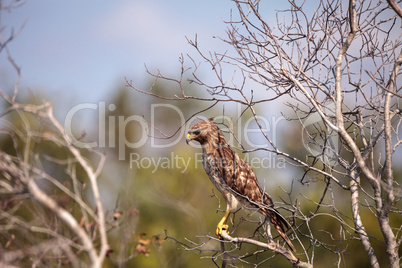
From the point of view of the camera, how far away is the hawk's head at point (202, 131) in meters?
6.09

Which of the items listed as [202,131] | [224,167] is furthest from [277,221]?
[202,131]

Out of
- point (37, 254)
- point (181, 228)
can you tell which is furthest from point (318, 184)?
point (37, 254)

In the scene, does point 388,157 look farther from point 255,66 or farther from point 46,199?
point 46,199

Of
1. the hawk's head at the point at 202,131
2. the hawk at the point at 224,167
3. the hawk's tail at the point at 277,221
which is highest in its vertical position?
the hawk's head at the point at 202,131

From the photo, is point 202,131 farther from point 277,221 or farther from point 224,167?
point 277,221

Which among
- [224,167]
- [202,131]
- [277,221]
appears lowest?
[277,221]

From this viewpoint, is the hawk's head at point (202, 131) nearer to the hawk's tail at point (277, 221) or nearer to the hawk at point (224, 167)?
the hawk at point (224, 167)

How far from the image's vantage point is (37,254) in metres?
2.82

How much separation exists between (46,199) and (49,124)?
1.97 feet

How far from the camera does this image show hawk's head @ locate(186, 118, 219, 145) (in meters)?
6.09

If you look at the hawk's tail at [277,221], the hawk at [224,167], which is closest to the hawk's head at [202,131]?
the hawk at [224,167]

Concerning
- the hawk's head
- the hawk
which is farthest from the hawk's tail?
the hawk's head

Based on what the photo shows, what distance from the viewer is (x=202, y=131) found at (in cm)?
613

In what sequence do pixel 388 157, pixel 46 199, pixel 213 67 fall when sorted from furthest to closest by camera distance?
pixel 213 67
pixel 388 157
pixel 46 199
